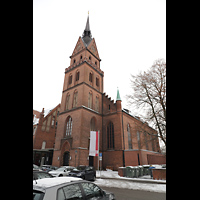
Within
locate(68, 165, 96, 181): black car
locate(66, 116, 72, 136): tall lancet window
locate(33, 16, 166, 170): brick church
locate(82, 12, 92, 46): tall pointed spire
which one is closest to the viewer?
locate(68, 165, 96, 181): black car

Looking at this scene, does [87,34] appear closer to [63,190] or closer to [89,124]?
[89,124]

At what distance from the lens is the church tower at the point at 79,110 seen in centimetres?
2210

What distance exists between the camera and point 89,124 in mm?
24766

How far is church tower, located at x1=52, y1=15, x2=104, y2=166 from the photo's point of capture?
2210 cm

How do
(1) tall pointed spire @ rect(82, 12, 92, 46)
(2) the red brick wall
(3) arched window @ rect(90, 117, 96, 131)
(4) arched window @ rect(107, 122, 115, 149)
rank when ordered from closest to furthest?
(2) the red brick wall < (4) arched window @ rect(107, 122, 115, 149) < (3) arched window @ rect(90, 117, 96, 131) < (1) tall pointed spire @ rect(82, 12, 92, 46)

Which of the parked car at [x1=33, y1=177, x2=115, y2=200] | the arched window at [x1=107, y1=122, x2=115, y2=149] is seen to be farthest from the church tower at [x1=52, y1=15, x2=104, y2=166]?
the parked car at [x1=33, y1=177, x2=115, y2=200]

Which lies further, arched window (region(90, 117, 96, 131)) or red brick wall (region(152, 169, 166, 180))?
arched window (region(90, 117, 96, 131))

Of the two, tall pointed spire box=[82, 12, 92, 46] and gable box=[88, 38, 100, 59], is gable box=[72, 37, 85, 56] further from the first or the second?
tall pointed spire box=[82, 12, 92, 46]

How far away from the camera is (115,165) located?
23234mm

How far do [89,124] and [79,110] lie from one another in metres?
3.16
